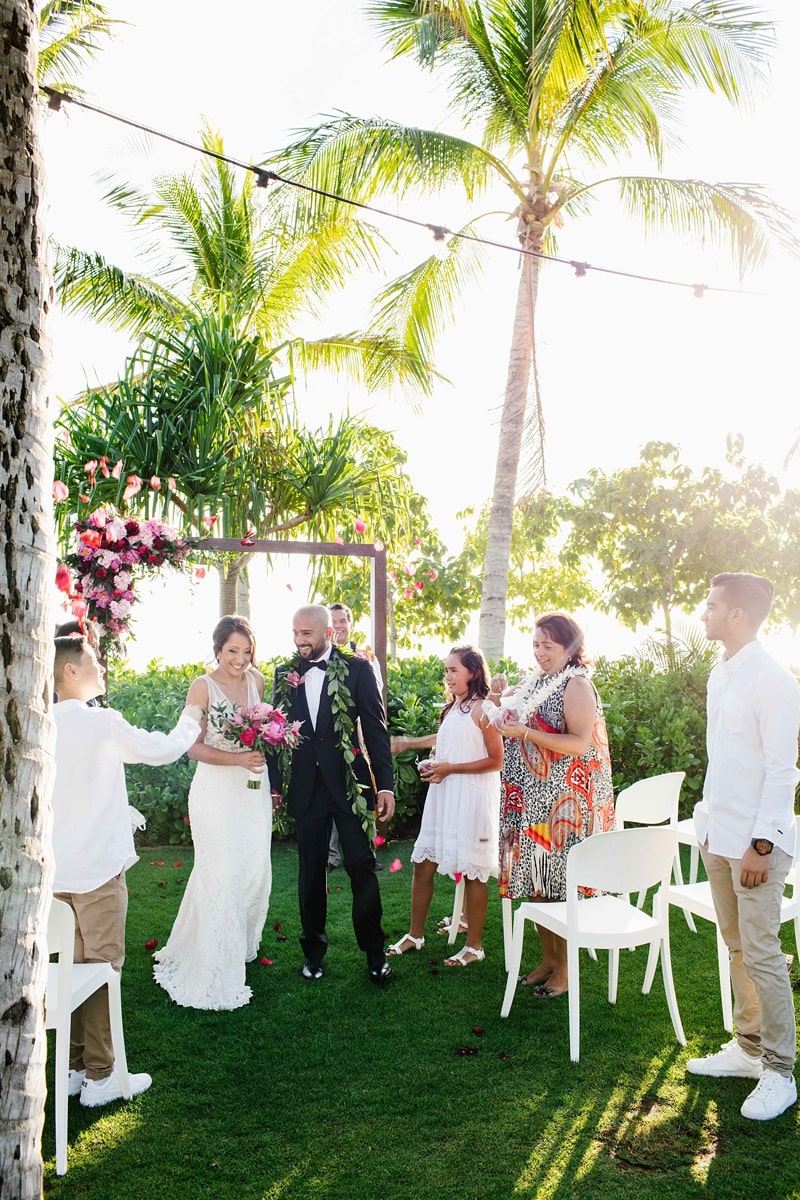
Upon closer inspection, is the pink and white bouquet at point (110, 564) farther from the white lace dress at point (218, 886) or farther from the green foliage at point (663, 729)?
the green foliage at point (663, 729)

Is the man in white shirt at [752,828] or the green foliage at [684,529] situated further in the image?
the green foliage at [684,529]

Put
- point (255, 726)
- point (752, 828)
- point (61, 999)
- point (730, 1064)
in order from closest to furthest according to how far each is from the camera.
A: 1. point (61, 999)
2. point (752, 828)
3. point (730, 1064)
4. point (255, 726)

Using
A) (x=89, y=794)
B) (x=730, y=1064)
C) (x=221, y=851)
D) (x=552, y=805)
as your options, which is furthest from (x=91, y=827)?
(x=730, y=1064)

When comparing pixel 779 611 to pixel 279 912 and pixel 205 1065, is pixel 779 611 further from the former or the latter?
pixel 205 1065

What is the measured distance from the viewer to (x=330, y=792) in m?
5.45

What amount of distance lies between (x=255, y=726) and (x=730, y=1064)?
2742 millimetres

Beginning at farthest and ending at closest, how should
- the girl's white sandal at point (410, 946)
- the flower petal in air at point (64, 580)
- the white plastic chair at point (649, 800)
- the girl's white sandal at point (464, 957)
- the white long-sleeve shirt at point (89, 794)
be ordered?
the white plastic chair at point (649, 800) → the girl's white sandal at point (410, 946) → the girl's white sandal at point (464, 957) → the flower petal in air at point (64, 580) → the white long-sleeve shirt at point (89, 794)

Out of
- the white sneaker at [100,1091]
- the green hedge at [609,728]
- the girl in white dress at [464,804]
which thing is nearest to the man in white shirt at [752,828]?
the girl in white dress at [464,804]

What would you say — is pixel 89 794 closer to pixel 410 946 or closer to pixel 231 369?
pixel 410 946

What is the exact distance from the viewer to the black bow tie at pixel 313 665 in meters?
5.57

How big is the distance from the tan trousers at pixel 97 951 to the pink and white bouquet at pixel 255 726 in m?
1.07

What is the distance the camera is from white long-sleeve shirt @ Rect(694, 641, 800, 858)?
3930mm

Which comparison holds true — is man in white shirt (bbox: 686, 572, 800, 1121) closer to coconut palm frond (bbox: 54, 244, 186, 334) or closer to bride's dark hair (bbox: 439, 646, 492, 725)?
bride's dark hair (bbox: 439, 646, 492, 725)

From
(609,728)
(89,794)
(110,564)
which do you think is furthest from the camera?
(609,728)
